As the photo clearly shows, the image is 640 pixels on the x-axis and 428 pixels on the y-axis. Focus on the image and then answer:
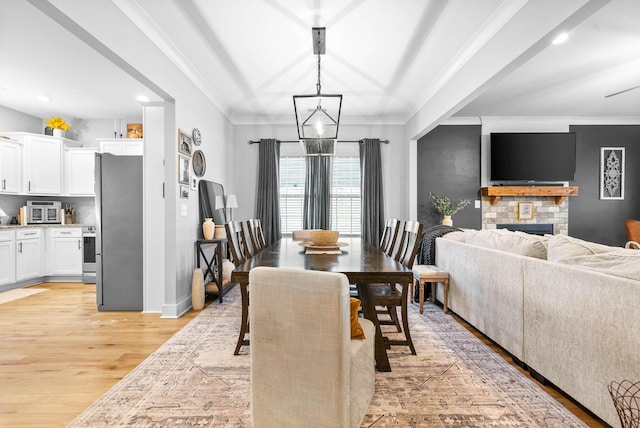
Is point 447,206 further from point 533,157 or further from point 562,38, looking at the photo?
point 562,38

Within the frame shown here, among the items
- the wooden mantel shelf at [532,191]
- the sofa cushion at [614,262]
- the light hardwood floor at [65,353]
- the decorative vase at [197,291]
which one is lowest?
the light hardwood floor at [65,353]

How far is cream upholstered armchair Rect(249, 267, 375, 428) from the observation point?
52.1 inches

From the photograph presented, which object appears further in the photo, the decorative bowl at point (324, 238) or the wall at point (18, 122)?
the wall at point (18, 122)

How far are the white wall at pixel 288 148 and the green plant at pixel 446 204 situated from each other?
1.81 ft

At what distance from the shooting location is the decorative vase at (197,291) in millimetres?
3805

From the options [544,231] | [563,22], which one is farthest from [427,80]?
[544,231]

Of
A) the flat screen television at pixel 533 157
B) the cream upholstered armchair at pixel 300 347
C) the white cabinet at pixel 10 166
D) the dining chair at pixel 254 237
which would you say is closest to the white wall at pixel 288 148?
the flat screen television at pixel 533 157

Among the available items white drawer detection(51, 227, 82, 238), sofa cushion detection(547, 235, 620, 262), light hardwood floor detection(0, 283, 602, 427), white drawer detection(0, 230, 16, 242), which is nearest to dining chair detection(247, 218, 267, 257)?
light hardwood floor detection(0, 283, 602, 427)

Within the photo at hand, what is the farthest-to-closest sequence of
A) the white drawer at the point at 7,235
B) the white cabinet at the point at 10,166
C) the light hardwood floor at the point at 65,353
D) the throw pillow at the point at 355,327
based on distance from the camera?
the white cabinet at the point at 10,166 → the white drawer at the point at 7,235 → the light hardwood floor at the point at 65,353 → the throw pillow at the point at 355,327

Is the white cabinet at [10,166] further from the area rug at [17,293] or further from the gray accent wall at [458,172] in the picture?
the gray accent wall at [458,172]

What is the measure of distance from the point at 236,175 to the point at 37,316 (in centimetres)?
337

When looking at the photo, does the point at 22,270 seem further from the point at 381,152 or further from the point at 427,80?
the point at 427,80

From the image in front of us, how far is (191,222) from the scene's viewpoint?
13.3 feet

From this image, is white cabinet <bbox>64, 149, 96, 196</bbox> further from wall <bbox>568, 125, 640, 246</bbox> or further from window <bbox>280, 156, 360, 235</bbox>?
wall <bbox>568, 125, 640, 246</bbox>
